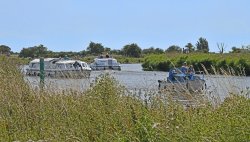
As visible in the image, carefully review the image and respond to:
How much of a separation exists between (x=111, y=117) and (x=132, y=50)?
4222 inches

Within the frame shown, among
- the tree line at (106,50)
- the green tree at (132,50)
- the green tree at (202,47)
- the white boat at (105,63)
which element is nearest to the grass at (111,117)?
the tree line at (106,50)

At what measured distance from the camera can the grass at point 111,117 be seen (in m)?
6.34

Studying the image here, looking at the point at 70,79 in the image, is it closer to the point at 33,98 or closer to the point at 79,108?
the point at 33,98

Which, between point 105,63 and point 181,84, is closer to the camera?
point 181,84

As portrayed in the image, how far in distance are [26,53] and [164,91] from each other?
4404 centimetres

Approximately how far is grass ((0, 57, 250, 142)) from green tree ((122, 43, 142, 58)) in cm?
10061

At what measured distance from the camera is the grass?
634 centimetres

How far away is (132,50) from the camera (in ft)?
378

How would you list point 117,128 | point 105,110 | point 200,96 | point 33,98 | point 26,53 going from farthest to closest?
point 26,53, point 33,98, point 200,96, point 105,110, point 117,128

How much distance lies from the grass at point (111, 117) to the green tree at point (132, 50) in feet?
330

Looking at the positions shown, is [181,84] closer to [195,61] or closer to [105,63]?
[195,61]

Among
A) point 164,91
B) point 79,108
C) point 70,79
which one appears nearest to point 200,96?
point 164,91

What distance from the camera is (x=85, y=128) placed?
806 centimetres

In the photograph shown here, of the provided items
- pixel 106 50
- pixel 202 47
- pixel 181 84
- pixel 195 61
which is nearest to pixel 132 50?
pixel 106 50
